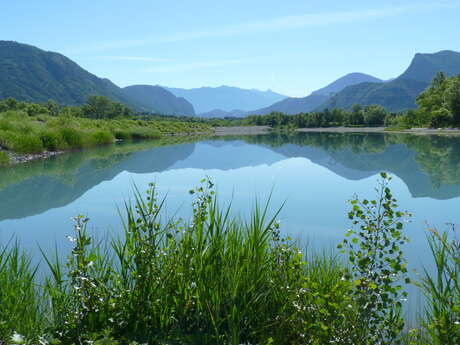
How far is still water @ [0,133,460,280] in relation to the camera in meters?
7.88

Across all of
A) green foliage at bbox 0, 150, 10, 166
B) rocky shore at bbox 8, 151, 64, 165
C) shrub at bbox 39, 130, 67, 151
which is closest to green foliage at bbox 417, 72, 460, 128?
shrub at bbox 39, 130, 67, 151

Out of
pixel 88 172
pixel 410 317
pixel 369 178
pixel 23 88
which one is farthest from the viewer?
pixel 23 88

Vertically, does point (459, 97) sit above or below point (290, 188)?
above

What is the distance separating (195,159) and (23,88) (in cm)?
18519

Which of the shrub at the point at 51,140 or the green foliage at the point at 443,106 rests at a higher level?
the green foliage at the point at 443,106

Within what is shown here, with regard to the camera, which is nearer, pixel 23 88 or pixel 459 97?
pixel 459 97

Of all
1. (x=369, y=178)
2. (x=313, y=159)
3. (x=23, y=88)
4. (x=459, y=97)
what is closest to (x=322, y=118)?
(x=459, y=97)

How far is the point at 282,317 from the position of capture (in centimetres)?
296

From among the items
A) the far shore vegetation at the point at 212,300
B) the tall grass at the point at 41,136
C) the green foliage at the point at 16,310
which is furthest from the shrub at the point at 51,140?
the far shore vegetation at the point at 212,300

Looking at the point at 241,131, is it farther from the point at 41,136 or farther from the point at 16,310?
the point at 16,310

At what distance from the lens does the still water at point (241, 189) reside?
25.8 feet

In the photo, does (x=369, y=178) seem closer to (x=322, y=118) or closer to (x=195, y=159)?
(x=195, y=159)

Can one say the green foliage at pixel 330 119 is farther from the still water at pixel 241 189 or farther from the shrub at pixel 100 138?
the still water at pixel 241 189

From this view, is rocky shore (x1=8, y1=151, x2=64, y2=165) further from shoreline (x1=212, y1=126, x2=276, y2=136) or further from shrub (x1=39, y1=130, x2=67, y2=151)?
shoreline (x1=212, y1=126, x2=276, y2=136)
